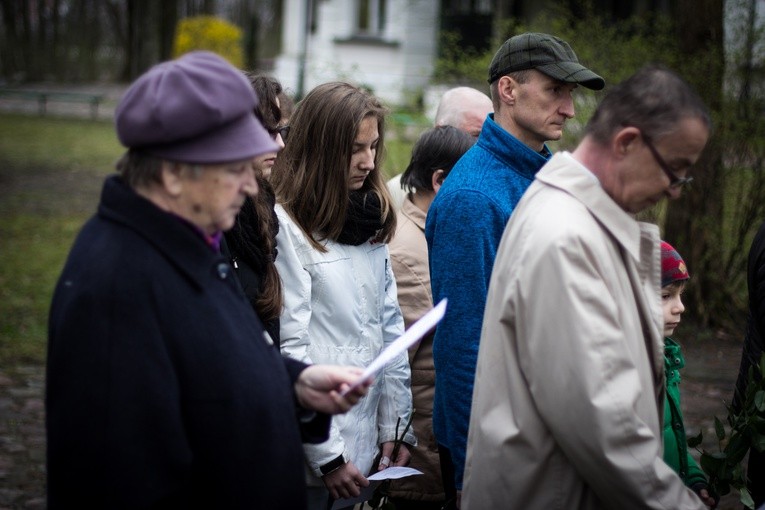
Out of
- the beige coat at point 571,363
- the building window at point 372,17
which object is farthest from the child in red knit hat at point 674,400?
the building window at point 372,17

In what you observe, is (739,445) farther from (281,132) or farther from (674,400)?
(281,132)

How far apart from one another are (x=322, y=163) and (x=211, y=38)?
2979cm

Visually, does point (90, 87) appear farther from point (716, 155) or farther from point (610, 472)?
point (610, 472)

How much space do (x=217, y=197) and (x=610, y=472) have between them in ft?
3.54

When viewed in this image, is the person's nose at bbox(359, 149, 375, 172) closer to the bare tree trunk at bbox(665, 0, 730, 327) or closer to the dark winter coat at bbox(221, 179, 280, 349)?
the dark winter coat at bbox(221, 179, 280, 349)

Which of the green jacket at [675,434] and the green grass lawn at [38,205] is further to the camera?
the green grass lawn at [38,205]

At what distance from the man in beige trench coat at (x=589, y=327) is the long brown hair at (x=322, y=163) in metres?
1.05

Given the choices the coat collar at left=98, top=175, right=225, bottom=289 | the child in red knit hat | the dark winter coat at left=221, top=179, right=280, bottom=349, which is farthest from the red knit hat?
the coat collar at left=98, top=175, right=225, bottom=289

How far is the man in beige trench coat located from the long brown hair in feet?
3.44

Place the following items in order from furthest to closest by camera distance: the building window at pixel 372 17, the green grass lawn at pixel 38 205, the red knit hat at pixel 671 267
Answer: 1. the building window at pixel 372 17
2. the green grass lawn at pixel 38 205
3. the red knit hat at pixel 671 267

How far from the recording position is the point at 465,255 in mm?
2928

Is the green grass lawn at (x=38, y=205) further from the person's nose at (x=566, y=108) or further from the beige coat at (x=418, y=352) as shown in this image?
the person's nose at (x=566, y=108)

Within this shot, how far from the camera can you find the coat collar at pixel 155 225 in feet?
6.48

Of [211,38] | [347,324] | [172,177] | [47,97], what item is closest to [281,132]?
[347,324]
